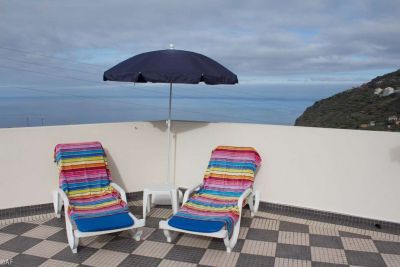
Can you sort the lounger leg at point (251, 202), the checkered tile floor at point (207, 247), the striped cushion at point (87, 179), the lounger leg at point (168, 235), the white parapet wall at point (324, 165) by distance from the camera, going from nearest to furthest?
1. the checkered tile floor at point (207, 247)
2. the lounger leg at point (168, 235)
3. the striped cushion at point (87, 179)
4. the white parapet wall at point (324, 165)
5. the lounger leg at point (251, 202)

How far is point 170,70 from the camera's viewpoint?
3.83 m

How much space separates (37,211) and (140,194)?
1.37 m

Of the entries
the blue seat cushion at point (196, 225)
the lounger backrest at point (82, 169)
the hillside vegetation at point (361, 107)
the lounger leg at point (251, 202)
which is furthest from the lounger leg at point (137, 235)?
the hillside vegetation at point (361, 107)

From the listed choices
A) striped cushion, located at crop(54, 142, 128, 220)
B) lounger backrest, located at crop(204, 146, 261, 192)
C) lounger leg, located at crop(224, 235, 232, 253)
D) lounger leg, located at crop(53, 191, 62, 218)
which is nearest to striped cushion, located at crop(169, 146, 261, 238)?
lounger backrest, located at crop(204, 146, 261, 192)

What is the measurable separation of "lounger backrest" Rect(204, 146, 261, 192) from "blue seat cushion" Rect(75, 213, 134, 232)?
4.06ft

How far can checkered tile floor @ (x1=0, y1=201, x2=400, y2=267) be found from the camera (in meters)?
3.32

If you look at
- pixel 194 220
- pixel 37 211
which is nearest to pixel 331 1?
pixel 194 220

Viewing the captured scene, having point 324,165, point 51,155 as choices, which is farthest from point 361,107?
point 51,155

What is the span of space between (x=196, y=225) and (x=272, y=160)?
5.19 feet

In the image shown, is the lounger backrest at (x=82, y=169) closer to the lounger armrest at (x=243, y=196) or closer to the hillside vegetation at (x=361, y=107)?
the lounger armrest at (x=243, y=196)

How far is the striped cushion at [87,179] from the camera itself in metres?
3.94

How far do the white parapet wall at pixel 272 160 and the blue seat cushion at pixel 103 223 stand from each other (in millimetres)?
1290

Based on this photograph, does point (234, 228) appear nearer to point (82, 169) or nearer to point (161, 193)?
point (161, 193)

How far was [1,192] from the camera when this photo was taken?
4.20m
